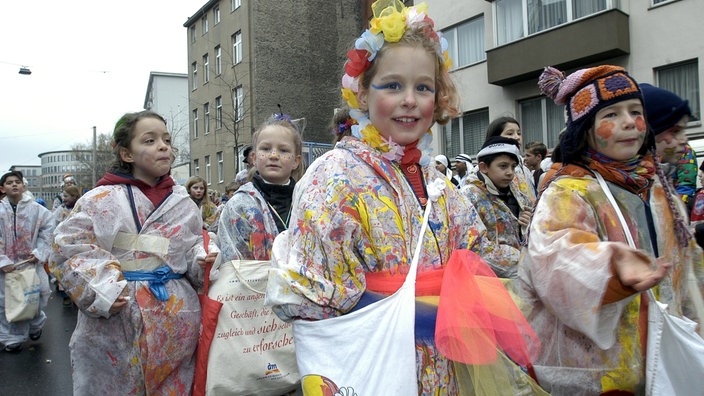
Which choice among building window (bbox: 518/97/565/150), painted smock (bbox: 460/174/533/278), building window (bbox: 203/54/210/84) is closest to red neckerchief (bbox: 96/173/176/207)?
painted smock (bbox: 460/174/533/278)

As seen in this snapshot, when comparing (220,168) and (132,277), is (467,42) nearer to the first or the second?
(132,277)

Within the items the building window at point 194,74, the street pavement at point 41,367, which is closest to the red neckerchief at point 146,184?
the street pavement at point 41,367

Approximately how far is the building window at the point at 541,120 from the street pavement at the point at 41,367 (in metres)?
11.9

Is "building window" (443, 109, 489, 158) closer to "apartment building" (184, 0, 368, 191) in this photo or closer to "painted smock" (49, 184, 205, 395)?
"apartment building" (184, 0, 368, 191)

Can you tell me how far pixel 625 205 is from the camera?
199 centimetres

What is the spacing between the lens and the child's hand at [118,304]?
2.71 m

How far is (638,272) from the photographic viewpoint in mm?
1527

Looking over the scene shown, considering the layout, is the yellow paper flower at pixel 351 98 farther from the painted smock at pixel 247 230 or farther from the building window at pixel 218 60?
the building window at pixel 218 60

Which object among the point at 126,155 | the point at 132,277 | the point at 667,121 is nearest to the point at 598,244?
the point at 667,121

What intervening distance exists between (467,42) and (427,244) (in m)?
16.0

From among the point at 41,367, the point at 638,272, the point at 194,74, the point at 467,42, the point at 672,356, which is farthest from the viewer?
the point at 194,74

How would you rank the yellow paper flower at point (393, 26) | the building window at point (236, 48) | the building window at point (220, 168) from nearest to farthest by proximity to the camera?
the yellow paper flower at point (393, 26)
the building window at point (236, 48)
the building window at point (220, 168)

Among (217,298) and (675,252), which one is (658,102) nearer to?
(675,252)

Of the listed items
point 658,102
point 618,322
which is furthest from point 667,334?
point 658,102
